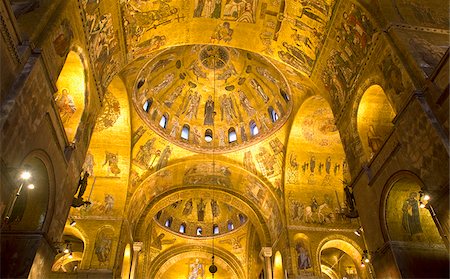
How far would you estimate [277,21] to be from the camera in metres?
12.0

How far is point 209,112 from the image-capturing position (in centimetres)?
2055

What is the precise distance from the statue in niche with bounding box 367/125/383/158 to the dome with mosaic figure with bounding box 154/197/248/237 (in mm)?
18809

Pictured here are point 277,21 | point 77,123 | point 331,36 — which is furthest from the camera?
point 277,21

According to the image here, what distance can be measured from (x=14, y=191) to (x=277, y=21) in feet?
31.9

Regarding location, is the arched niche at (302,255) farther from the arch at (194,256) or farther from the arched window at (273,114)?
the arch at (194,256)

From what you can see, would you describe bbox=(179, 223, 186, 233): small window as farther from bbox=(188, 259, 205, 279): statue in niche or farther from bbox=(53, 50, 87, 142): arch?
bbox=(53, 50, 87, 142): arch

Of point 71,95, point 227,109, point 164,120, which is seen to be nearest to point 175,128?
point 164,120

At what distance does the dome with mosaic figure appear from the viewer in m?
27.8

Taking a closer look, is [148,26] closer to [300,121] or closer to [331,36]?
[331,36]

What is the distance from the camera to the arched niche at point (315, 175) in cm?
1736

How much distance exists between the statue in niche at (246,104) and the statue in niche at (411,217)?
12.0 metres

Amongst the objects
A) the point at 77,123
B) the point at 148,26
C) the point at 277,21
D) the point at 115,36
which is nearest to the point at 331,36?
the point at 277,21

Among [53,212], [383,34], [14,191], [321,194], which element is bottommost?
[14,191]

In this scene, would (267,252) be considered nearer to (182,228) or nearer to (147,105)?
(147,105)
